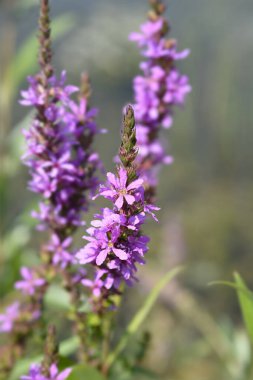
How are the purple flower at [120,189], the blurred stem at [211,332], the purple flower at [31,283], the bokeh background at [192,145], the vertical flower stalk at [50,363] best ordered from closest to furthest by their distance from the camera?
1. the purple flower at [120,189]
2. the vertical flower stalk at [50,363]
3. the purple flower at [31,283]
4. the blurred stem at [211,332]
5. the bokeh background at [192,145]

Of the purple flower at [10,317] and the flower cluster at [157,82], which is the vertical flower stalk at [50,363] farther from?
the flower cluster at [157,82]

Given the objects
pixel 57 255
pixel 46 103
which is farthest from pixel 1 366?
pixel 46 103

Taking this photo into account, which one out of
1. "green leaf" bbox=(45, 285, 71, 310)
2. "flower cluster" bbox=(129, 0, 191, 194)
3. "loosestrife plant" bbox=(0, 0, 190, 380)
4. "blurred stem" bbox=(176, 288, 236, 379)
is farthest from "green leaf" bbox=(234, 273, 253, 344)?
"blurred stem" bbox=(176, 288, 236, 379)

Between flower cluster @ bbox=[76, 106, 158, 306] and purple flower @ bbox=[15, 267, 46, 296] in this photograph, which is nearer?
flower cluster @ bbox=[76, 106, 158, 306]

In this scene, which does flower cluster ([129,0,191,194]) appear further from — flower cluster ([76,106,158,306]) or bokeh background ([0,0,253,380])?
bokeh background ([0,0,253,380])

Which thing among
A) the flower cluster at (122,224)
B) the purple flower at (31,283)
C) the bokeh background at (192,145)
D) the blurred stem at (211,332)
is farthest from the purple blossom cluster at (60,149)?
the bokeh background at (192,145)

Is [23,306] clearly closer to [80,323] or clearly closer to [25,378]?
[80,323]
